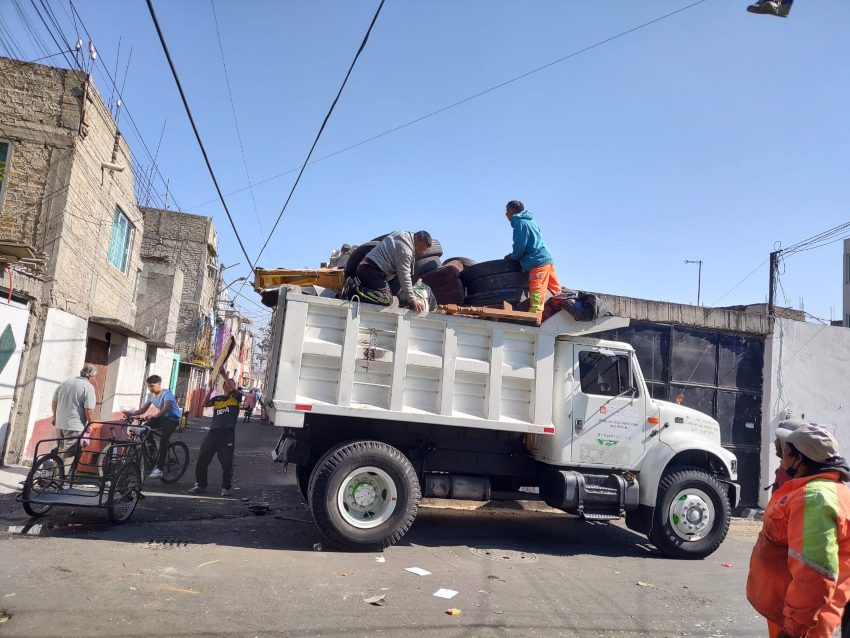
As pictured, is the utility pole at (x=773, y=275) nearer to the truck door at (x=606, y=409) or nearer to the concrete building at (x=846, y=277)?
the truck door at (x=606, y=409)

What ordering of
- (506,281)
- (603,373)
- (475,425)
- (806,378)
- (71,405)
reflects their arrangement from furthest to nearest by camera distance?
(806,378) < (71,405) < (603,373) < (506,281) < (475,425)

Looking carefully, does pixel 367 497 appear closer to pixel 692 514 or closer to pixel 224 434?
pixel 224 434

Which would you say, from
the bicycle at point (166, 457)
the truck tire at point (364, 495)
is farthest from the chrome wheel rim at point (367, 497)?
the bicycle at point (166, 457)

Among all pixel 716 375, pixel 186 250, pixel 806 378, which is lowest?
pixel 716 375

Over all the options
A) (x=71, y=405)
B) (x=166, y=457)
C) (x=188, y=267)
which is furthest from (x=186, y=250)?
(x=71, y=405)

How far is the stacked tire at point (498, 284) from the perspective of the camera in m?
6.64

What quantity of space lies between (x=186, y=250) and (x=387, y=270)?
2362cm

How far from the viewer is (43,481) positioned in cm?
579

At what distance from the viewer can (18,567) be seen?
4.46m

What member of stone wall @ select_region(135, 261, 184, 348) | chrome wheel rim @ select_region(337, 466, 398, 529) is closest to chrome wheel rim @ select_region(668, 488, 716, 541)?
chrome wheel rim @ select_region(337, 466, 398, 529)

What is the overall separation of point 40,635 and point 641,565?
220 inches

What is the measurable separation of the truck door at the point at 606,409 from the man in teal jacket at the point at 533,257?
2.62 ft

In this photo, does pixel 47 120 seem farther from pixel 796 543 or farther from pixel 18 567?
pixel 796 543

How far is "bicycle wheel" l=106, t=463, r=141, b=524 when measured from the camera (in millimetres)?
5801
